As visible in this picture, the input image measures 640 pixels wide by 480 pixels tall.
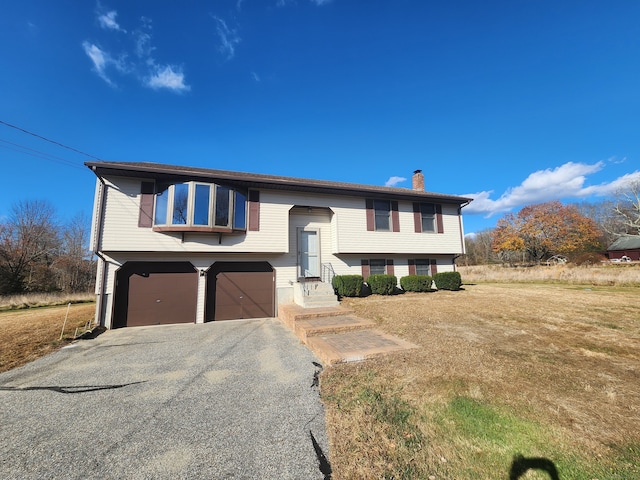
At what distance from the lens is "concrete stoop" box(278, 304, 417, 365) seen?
17.1ft

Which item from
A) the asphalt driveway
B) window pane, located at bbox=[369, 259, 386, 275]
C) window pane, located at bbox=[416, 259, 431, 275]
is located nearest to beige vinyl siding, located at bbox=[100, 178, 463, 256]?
window pane, located at bbox=[416, 259, 431, 275]

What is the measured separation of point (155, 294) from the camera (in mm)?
9945

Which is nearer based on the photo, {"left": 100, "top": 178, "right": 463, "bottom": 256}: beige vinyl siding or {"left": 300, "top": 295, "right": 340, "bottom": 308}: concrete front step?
{"left": 100, "top": 178, "right": 463, "bottom": 256}: beige vinyl siding

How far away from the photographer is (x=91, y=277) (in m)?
27.0

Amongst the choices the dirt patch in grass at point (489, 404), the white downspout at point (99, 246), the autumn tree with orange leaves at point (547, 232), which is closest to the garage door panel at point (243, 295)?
the white downspout at point (99, 246)

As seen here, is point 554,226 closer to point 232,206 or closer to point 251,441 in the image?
point 232,206

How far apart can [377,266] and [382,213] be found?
8.90ft

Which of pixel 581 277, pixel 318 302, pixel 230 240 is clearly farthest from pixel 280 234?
pixel 581 277

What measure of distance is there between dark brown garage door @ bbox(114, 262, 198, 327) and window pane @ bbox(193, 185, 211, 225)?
2010 millimetres

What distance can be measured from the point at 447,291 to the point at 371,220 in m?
5.38

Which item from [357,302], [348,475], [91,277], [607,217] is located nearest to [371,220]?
[357,302]

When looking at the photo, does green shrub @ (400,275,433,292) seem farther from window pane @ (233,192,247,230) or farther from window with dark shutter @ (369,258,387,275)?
window pane @ (233,192,247,230)

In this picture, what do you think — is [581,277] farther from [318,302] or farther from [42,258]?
[42,258]

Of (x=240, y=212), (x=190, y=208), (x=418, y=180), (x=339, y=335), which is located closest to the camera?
(x=339, y=335)
